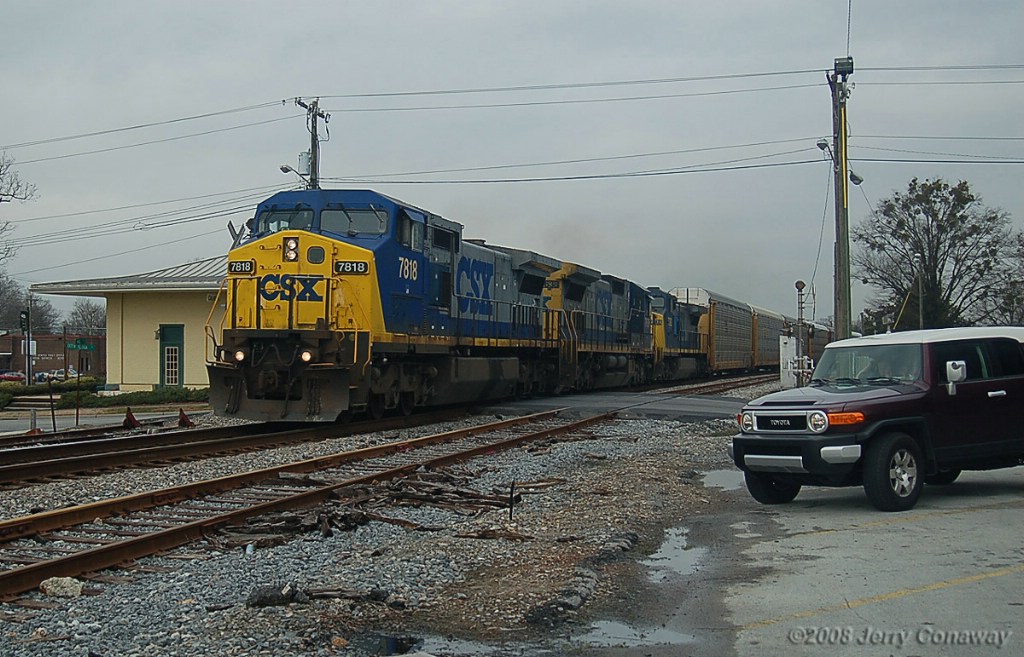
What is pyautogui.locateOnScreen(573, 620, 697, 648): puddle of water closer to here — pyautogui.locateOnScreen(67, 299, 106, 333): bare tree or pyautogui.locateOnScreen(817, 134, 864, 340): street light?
pyautogui.locateOnScreen(817, 134, 864, 340): street light

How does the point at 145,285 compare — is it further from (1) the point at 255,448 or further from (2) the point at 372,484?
(2) the point at 372,484

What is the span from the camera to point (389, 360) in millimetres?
16719

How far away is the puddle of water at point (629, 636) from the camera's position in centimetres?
519

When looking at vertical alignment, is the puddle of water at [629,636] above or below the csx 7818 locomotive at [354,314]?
below

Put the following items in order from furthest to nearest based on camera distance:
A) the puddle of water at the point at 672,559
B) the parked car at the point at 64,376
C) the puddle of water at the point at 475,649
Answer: the parked car at the point at 64,376 → the puddle of water at the point at 672,559 → the puddle of water at the point at 475,649

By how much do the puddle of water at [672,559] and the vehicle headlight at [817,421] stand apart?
155 cm

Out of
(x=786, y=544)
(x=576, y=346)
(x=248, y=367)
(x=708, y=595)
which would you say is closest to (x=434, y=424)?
(x=248, y=367)

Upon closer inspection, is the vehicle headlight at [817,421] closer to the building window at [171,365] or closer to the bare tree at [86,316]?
the building window at [171,365]

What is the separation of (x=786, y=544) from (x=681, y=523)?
1.32 m

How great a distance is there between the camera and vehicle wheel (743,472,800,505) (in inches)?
372

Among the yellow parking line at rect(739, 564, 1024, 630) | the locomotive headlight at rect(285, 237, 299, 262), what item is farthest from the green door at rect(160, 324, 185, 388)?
the yellow parking line at rect(739, 564, 1024, 630)

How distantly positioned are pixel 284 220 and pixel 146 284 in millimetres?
18940

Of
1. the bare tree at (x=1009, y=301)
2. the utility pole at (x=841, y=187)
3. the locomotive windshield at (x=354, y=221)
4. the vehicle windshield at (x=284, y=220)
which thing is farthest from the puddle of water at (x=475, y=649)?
the bare tree at (x=1009, y=301)

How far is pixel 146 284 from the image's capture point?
110 ft
